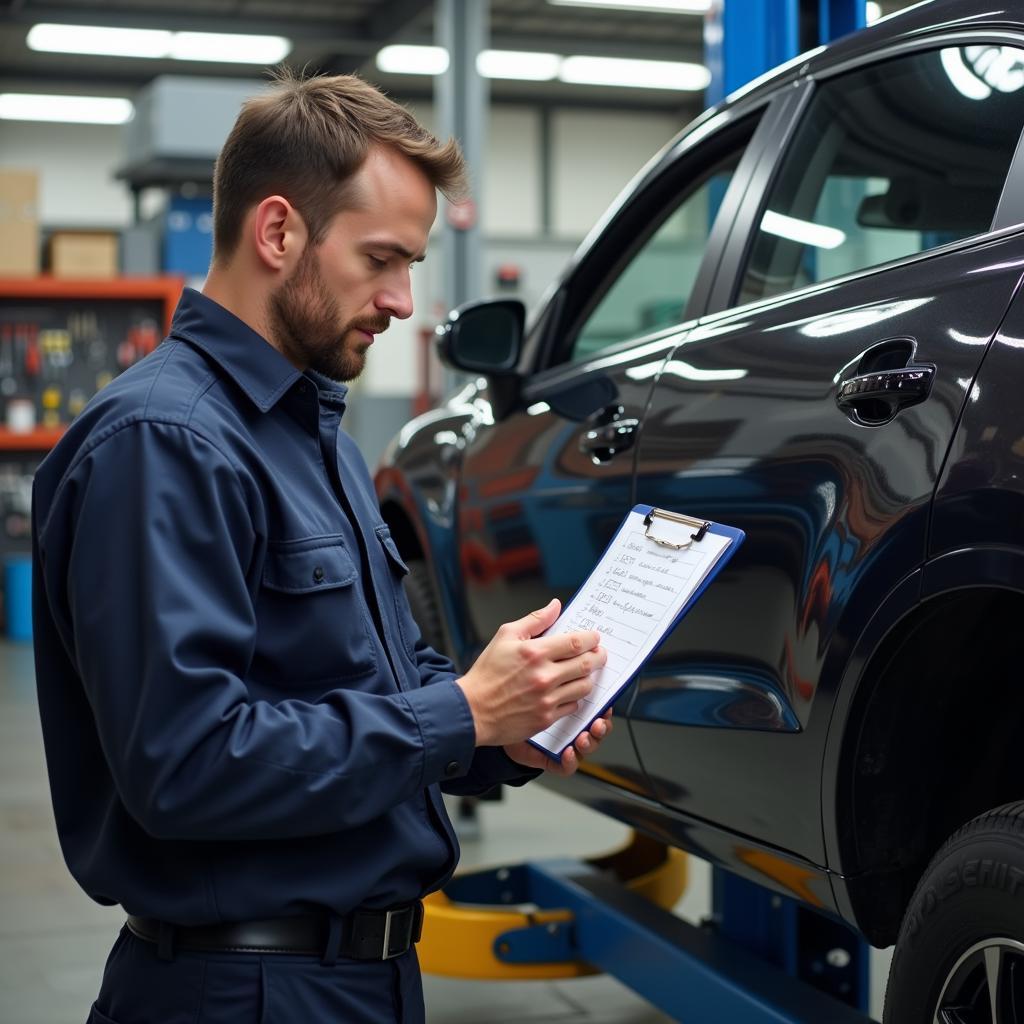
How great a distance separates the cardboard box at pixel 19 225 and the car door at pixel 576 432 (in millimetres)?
7339

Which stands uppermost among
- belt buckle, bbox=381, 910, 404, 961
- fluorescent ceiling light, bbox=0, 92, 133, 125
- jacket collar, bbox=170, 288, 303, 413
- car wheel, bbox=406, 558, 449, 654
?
fluorescent ceiling light, bbox=0, 92, 133, 125

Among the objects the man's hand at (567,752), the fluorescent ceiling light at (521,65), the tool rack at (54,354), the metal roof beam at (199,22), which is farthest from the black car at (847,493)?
the fluorescent ceiling light at (521,65)

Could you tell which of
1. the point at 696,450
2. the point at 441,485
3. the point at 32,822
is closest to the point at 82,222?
the point at 32,822

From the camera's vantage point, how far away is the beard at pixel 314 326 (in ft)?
5.10

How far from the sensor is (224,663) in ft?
4.63

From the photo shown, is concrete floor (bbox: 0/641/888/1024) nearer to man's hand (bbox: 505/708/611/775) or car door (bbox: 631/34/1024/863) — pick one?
car door (bbox: 631/34/1024/863)

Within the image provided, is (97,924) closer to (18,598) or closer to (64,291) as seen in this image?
(18,598)

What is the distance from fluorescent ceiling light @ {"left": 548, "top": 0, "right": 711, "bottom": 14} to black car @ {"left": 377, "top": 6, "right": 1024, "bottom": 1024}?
11746mm

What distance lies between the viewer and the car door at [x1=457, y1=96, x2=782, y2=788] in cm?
255

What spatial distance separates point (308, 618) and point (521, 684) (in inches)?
9.0

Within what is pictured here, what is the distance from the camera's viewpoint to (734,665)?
2146mm

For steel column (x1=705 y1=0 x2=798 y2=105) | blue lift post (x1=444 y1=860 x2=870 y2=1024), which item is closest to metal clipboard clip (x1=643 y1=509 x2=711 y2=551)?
blue lift post (x1=444 y1=860 x2=870 y2=1024)

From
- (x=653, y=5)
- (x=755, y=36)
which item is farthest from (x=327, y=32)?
(x=755, y=36)

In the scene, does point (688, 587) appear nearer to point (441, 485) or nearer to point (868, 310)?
point (868, 310)
